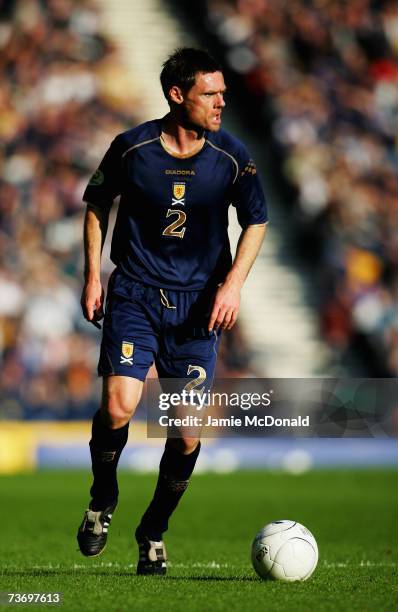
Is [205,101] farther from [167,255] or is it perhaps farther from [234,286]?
[234,286]

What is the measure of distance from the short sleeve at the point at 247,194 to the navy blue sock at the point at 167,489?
1171mm

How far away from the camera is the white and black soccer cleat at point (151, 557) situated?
6.06m

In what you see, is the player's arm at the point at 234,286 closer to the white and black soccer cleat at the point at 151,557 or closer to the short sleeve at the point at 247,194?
the short sleeve at the point at 247,194

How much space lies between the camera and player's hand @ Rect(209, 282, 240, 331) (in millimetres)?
5824

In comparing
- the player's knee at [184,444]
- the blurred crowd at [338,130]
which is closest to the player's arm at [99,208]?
the player's knee at [184,444]

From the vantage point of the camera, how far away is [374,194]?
17625 millimetres

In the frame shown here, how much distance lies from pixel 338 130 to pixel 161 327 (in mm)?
12491

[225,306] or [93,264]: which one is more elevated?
[93,264]

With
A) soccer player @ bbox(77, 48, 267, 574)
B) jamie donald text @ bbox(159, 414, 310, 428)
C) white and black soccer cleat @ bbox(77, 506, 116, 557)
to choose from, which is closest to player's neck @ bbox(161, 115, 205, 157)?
soccer player @ bbox(77, 48, 267, 574)

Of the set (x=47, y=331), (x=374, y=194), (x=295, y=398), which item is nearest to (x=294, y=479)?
(x=295, y=398)

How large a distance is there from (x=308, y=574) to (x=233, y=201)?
182 centimetres

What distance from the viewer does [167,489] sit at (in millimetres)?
6121

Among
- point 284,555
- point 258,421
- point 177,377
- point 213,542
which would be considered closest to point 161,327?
point 177,377

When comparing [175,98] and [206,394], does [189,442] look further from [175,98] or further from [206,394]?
[175,98]
